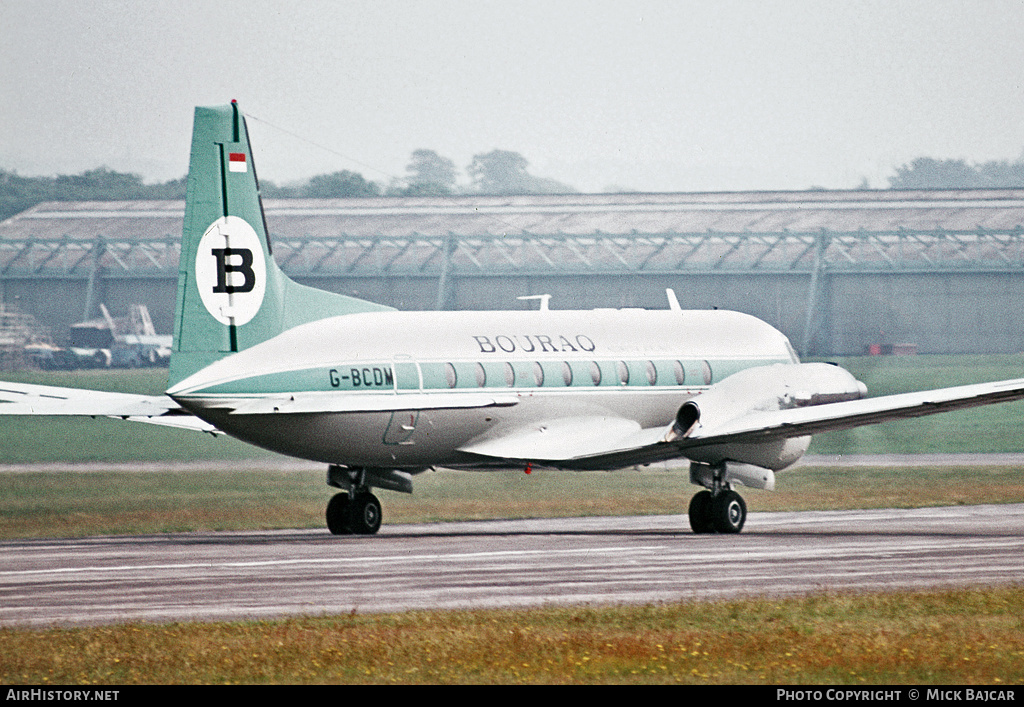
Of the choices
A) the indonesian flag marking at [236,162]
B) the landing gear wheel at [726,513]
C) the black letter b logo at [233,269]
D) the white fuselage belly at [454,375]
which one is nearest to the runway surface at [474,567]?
the landing gear wheel at [726,513]

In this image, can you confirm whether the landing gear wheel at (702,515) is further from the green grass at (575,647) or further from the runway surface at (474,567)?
the green grass at (575,647)

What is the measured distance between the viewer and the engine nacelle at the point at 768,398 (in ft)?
108

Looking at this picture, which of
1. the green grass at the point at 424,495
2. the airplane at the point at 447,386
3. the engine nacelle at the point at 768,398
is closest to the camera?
the airplane at the point at 447,386

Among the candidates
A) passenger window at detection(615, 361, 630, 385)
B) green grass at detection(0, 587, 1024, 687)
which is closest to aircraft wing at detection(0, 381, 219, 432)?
passenger window at detection(615, 361, 630, 385)

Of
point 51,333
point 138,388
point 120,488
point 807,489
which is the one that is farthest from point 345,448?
point 51,333

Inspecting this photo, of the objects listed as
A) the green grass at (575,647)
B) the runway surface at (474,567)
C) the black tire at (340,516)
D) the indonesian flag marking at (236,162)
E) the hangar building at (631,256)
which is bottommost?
the green grass at (575,647)

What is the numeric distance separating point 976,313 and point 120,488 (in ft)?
151

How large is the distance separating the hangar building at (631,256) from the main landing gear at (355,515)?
38133mm

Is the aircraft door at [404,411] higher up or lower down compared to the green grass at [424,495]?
higher up

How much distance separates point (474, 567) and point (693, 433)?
680cm

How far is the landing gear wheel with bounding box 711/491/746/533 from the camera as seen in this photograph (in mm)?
33125

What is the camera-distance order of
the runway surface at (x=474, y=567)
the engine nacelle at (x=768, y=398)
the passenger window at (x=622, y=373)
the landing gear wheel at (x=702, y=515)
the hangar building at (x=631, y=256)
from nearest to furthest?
the runway surface at (x=474, y=567) → the engine nacelle at (x=768, y=398) → the landing gear wheel at (x=702, y=515) → the passenger window at (x=622, y=373) → the hangar building at (x=631, y=256)

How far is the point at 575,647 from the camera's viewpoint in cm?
1844
